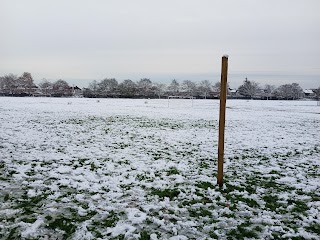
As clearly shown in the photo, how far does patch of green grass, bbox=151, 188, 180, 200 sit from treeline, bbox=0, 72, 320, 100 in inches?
2727

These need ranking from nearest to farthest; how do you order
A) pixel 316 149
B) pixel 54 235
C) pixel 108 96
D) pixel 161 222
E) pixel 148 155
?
pixel 54 235
pixel 161 222
pixel 148 155
pixel 316 149
pixel 108 96

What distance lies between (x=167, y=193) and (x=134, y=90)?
74.0 meters

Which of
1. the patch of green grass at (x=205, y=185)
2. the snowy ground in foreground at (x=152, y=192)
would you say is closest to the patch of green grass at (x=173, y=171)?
the snowy ground in foreground at (x=152, y=192)

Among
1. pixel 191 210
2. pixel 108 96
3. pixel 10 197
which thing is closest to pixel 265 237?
pixel 191 210

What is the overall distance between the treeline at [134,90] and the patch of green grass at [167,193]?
69.3 meters

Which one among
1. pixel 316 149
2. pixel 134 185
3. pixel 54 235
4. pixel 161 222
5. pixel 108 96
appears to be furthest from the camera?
pixel 108 96

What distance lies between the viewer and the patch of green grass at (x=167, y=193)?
211 inches

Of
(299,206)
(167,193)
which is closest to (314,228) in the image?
(299,206)

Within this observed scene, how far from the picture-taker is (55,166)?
696 cm

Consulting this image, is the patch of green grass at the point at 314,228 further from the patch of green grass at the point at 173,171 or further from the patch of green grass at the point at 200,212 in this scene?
the patch of green grass at the point at 173,171

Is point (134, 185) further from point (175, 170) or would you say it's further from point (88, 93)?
point (88, 93)

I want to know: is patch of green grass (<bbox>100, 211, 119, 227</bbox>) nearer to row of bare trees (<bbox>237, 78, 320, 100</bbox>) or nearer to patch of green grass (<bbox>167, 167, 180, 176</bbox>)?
patch of green grass (<bbox>167, 167, 180, 176</bbox>)

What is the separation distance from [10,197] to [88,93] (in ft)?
243

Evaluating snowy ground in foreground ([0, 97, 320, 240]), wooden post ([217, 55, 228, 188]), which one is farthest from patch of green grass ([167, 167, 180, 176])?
wooden post ([217, 55, 228, 188])
